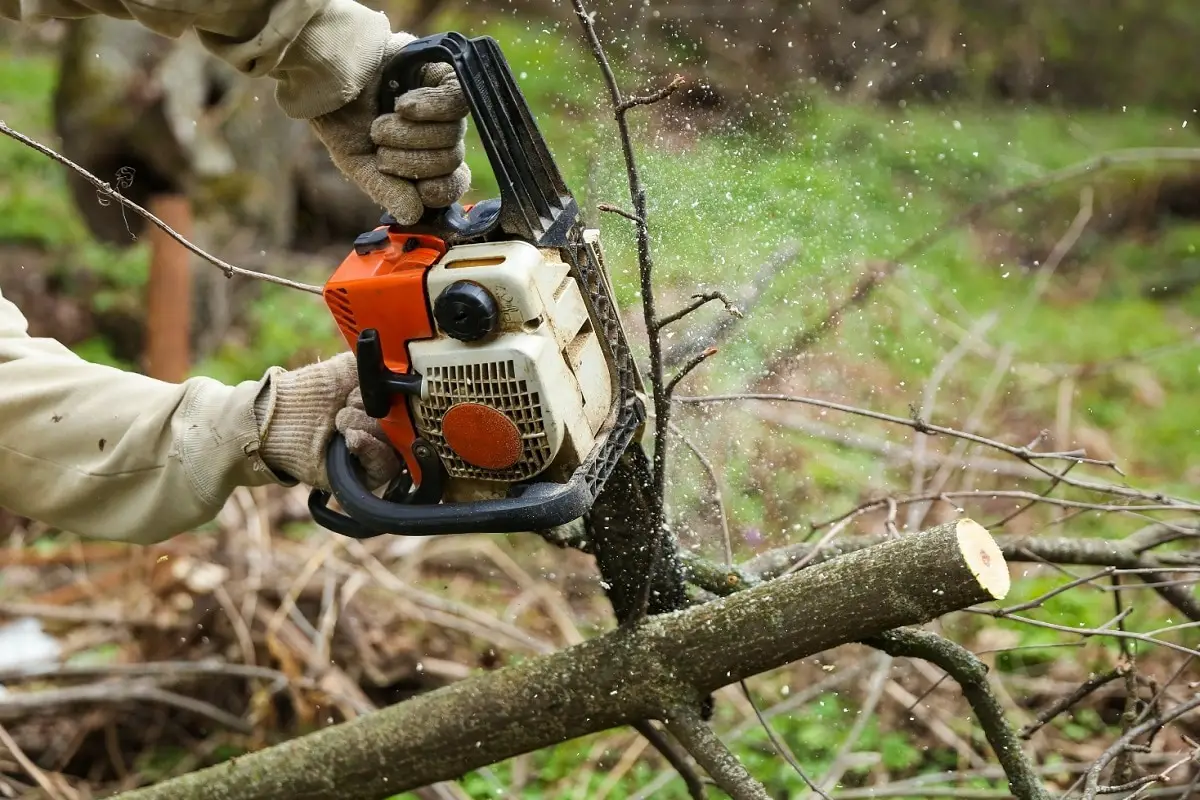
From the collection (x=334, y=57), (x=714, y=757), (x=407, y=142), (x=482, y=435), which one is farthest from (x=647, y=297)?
(x=714, y=757)

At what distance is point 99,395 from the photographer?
6.82 ft

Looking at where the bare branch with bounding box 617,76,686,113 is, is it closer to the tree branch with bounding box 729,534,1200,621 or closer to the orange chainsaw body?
the orange chainsaw body

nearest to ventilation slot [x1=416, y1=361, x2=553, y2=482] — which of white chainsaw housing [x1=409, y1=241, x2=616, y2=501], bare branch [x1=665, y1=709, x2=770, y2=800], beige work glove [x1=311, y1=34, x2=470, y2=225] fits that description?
white chainsaw housing [x1=409, y1=241, x2=616, y2=501]

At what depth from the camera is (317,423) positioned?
1.95 m

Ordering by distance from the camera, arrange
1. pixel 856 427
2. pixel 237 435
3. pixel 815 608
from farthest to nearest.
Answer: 1. pixel 856 427
2. pixel 237 435
3. pixel 815 608

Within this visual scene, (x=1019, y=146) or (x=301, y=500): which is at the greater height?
(x=1019, y=146)

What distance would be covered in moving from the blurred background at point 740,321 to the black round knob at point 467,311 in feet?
2.59

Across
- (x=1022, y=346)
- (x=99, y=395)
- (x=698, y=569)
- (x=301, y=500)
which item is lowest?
(x=301, y=500)

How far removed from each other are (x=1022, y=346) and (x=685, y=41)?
96.2 inches

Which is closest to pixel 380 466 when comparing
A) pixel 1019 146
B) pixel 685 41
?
pixel 685 41

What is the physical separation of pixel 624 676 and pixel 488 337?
0.70 m

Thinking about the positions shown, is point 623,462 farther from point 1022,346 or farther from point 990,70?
point 990,70

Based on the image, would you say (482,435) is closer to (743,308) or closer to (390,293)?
(390,293)

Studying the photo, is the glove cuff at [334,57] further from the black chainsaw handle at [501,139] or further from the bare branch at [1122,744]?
the bare branch at [1122,744]
